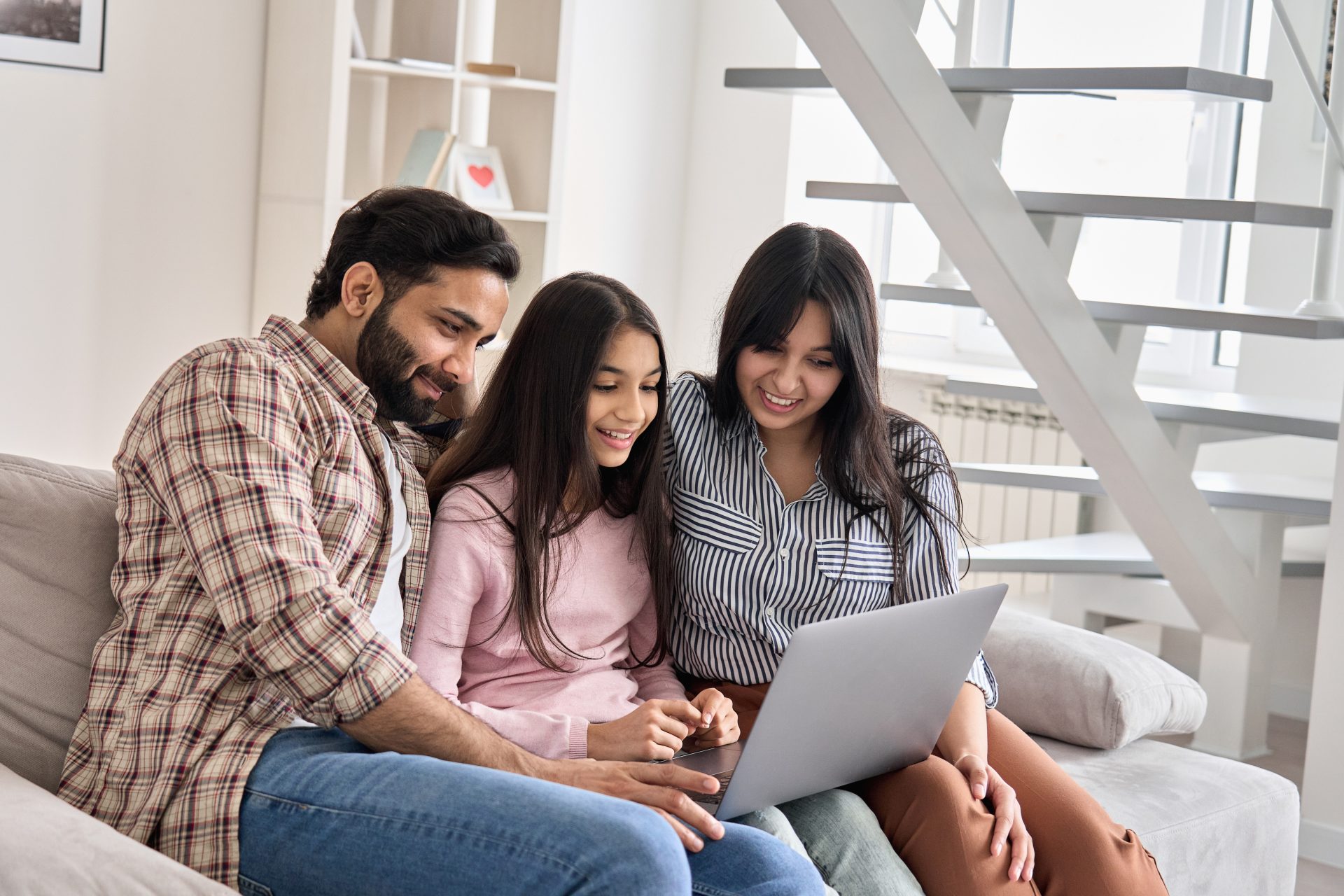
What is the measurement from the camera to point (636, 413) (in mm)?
1768

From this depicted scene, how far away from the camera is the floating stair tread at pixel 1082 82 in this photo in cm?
238

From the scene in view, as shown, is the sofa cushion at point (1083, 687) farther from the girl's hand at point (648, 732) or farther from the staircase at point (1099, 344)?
the girl's hand at point (648, 732)

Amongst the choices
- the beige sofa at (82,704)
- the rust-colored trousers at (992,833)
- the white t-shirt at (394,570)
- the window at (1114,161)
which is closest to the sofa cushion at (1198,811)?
the beige sofa at (82,704)

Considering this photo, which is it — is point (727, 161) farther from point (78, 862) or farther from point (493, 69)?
point (78, 862)

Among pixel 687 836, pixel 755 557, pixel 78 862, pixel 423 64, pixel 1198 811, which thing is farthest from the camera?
pixel 423 64

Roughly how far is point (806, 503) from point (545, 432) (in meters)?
0.38

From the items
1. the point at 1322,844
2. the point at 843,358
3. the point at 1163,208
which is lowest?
the point at 1322,844

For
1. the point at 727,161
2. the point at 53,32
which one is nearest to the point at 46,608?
the point at 53,32

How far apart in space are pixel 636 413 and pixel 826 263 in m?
0.34

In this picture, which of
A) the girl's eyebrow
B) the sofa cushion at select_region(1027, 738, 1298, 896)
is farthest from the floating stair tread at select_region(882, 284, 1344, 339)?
the girl's eyebrow

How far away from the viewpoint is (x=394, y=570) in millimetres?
1634

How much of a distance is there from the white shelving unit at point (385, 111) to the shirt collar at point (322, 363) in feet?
6.54

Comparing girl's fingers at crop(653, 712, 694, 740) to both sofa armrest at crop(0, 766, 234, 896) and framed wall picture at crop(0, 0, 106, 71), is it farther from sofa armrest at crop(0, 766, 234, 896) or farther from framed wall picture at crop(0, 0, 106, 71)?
framed wall picture at crop(0, 0, 106, 71)

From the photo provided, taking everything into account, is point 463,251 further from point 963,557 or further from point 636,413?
point 963,557
